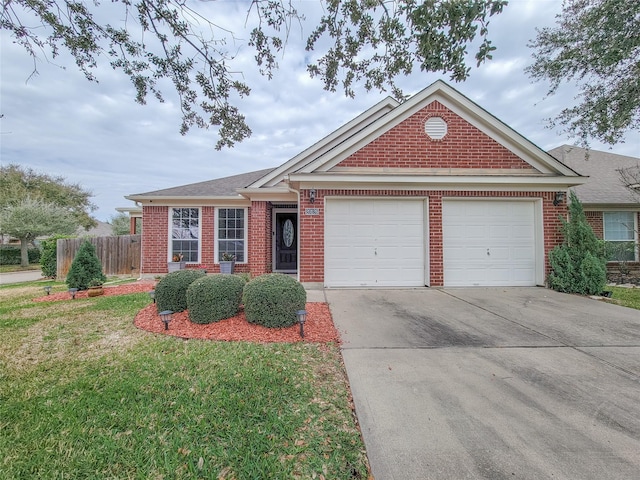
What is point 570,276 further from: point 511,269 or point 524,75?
point 524,75

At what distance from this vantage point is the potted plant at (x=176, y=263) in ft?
34.7

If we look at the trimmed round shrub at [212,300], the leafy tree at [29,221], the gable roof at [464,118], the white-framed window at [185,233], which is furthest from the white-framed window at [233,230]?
the leafy tree at [29,221]

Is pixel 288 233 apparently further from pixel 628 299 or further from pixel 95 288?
pixel 628 299

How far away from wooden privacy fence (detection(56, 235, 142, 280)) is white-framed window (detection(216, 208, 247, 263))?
4407 mm

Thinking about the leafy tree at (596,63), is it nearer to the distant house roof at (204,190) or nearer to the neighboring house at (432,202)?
the neighboring house at (432,202)

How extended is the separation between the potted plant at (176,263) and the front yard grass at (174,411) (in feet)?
20.9

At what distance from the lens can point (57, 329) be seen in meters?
4.81

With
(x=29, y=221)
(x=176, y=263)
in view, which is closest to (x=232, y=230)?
(x=176, y=263)

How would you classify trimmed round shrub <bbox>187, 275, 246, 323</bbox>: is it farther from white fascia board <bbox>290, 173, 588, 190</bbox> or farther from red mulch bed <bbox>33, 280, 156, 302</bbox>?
red mulch bed <bbox>33, 280, 156, 302</bbox>

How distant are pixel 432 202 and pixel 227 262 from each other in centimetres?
735

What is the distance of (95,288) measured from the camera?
8.03 metres

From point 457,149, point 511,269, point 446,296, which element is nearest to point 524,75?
point 457,149

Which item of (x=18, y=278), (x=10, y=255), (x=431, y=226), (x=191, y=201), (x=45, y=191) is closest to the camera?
(x=431, y=226)

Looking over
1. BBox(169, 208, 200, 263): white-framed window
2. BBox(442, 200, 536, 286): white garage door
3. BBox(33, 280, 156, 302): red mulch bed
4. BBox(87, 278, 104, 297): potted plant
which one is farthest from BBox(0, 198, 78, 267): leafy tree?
BBox(442, 200, 536, 286): white garage door
